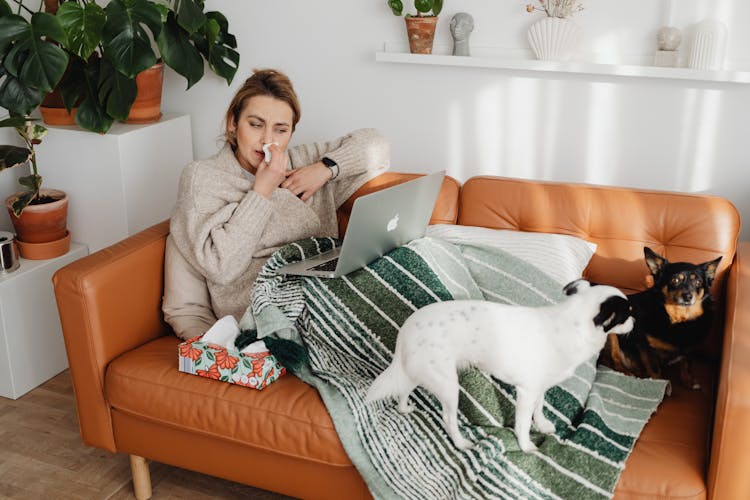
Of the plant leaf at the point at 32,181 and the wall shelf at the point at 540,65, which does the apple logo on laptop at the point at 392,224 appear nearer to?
the wall shelf at the point at 540,65

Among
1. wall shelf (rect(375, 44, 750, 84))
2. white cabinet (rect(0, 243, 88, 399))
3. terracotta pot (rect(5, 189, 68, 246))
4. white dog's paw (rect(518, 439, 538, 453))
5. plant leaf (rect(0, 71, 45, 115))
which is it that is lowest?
white cabinet (rect(0, 243, 88, 399))

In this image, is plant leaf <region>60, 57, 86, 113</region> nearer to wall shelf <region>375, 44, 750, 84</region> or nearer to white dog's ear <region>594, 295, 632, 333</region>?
wall shelf <region>375, 44, 750, 84</region>

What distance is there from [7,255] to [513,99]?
1.80m

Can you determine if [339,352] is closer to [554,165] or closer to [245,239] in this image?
[245,239]

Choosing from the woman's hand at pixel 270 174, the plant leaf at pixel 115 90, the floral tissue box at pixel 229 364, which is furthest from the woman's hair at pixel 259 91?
the floral tissue box at pixel 229 364

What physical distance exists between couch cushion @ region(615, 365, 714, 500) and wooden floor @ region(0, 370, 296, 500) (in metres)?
1.00

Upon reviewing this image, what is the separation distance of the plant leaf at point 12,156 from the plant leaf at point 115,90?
1.06 feet

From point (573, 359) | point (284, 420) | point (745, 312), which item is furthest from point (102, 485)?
point (745, 312)

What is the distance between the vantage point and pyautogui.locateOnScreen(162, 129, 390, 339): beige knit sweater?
2.16m

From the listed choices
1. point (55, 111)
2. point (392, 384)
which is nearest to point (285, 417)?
point (392, 384)

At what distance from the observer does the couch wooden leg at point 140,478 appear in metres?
2.14

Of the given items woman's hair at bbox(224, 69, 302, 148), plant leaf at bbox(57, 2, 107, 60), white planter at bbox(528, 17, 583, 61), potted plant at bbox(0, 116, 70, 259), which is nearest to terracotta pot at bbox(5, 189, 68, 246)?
potted plant at bbox(0, 116, 70, 259)

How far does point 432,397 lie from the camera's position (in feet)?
6.08

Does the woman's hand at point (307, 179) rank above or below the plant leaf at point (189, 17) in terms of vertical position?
below
